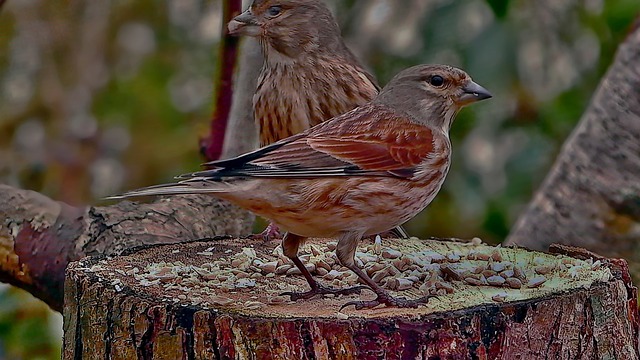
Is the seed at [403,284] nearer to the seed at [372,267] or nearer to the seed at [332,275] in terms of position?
the seed at [372,267]

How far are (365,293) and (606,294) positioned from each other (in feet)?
2.51

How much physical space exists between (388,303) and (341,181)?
17.1 inches

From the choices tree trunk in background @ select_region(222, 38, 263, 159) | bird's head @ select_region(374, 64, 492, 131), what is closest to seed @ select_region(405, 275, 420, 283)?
bird's head @ select_region(374, 64, 492, 131)

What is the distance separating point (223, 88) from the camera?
5.01 metres

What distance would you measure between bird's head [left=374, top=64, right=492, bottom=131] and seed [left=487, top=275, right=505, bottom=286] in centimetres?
65

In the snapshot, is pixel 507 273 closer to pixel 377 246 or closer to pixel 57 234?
pixel 377 246

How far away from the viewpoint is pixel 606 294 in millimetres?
3352

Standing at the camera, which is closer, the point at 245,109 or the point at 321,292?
the point at 321,292

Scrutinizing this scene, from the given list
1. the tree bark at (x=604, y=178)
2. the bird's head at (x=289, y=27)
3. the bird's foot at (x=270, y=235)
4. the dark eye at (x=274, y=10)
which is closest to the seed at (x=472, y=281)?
the bird's foot at (x=270, y=235)

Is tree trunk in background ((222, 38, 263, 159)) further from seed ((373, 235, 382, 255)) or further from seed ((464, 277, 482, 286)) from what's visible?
seed ((464, 277, 482, 286))

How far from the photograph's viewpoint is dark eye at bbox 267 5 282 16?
15.7ft

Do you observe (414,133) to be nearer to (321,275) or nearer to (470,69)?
(321,275)

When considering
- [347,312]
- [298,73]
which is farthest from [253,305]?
[298,73]

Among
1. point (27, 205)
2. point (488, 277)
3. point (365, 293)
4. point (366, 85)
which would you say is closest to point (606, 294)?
point (488, 277)
